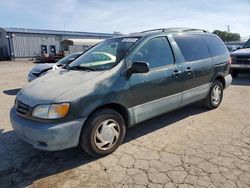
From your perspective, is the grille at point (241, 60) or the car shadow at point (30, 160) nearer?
the car shadow at point (30, 160)

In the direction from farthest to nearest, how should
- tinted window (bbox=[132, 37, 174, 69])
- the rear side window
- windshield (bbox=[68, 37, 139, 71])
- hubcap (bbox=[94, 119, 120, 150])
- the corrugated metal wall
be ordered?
the corrugated metal wall → the rear side window → tinted window (bbox=[132, 37, 174, 69]) → windshield (bbox=[68, 37, 139, 71]) → hubcap (bbox=[94, 119, 120, 150])

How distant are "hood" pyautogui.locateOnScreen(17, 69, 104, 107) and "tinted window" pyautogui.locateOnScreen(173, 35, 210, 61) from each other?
1.97 metres

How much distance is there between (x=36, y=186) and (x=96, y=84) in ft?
4.96

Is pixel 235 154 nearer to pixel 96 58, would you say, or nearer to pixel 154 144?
pixel 154 144

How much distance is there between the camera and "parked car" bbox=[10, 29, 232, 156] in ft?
10.5

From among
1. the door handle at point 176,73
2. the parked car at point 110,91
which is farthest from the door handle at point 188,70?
the door handle at point 176,73

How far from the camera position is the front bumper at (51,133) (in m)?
3.12

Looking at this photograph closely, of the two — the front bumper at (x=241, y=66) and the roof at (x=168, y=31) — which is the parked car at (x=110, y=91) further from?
the front bumper at (x=241, y=66)

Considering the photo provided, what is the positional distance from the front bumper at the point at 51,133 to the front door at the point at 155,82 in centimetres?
109

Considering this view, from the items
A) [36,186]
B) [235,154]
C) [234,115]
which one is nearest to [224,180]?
[235,154]

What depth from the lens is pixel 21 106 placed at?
3512mm

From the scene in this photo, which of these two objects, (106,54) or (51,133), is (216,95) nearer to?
(106,54)

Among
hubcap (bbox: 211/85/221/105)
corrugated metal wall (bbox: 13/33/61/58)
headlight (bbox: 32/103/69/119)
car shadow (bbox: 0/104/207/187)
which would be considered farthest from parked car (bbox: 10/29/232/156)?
corrugated metal wall (bbox: 13/33/61/58)

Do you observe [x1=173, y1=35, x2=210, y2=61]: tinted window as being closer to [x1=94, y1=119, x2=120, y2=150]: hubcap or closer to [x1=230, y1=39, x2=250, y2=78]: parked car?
[x1=94, y1=119, x2=120, y2=150]: hubcap
